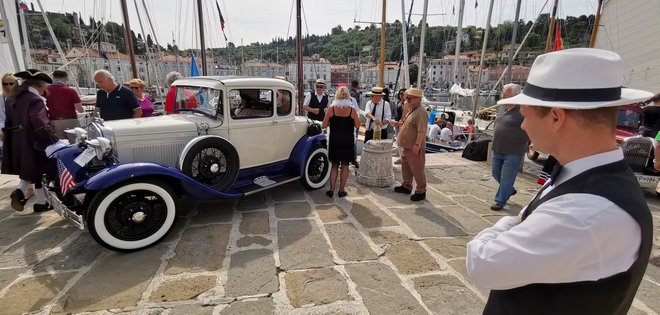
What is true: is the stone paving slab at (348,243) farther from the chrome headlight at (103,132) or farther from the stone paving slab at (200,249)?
the chrome headlight at (103,132)

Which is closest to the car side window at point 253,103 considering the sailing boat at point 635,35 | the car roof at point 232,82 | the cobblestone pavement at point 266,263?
the car roof at point 232,82

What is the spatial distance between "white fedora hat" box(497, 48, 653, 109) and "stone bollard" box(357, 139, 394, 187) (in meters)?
4.55

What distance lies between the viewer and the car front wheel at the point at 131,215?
3.19m

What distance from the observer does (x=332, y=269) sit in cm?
Result: 305

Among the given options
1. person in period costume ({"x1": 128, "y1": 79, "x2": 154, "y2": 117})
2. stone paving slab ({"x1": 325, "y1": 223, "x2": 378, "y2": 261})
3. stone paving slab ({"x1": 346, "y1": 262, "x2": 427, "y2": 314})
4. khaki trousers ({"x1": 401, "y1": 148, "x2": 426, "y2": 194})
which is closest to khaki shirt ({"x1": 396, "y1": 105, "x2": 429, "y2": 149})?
khaki trousers ({"x1": 401, "y1": 148, "x2": 426, "y2": 194})

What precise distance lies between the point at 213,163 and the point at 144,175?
82 centimetres

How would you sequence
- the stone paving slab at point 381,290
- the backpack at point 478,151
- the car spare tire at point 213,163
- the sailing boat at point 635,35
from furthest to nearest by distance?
the sailing boat at point 635,35 → the backpack at point 478,151 → the car spare tire at point 213,163 → the stone paving slab at point 381,290

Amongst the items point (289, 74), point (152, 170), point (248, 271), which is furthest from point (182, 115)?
point (289, 74)

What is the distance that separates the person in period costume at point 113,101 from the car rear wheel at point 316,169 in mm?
2796

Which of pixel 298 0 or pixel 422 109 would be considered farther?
pixel 298 0

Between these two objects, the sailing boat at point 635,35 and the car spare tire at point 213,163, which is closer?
the car spare tire at point 213,163

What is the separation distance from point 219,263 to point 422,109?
11.6 ft

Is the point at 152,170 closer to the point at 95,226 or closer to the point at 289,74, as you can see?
the point at 95,226

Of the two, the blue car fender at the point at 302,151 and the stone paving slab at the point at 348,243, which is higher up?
the blue car fender at the point at 302,151
